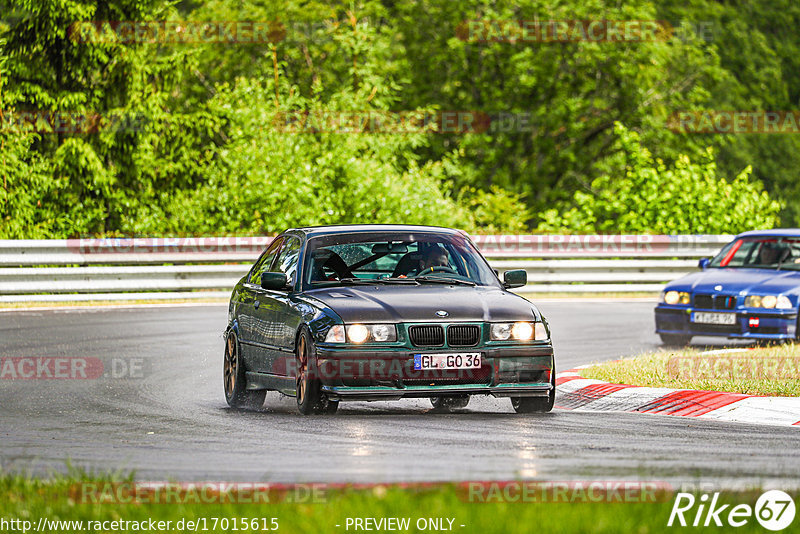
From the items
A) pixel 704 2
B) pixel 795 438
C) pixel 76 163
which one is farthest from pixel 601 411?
pixel 704 2

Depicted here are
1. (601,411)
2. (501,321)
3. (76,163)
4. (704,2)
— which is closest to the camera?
(501,321)

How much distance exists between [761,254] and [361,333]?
9.37m

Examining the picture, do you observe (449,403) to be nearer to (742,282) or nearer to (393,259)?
(393,259)

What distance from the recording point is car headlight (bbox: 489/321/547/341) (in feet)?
35.0

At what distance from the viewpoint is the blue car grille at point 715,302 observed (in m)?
16.9

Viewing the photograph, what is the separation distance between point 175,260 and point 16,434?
14.4 meters

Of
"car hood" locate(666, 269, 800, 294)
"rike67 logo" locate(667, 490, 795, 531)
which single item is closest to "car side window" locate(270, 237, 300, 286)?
"rike67 logo" locate(667, 490, 795, 531)

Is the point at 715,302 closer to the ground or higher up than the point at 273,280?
closer to the ground

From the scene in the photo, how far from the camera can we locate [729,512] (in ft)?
21.0

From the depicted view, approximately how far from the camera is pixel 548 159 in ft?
156

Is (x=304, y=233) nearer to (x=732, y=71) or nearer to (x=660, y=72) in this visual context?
(x=660, y=72)

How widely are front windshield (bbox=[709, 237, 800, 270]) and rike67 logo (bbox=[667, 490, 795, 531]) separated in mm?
11364

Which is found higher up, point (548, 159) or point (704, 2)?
point (704, 2)

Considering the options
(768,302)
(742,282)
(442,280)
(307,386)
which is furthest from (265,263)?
(742,282)
